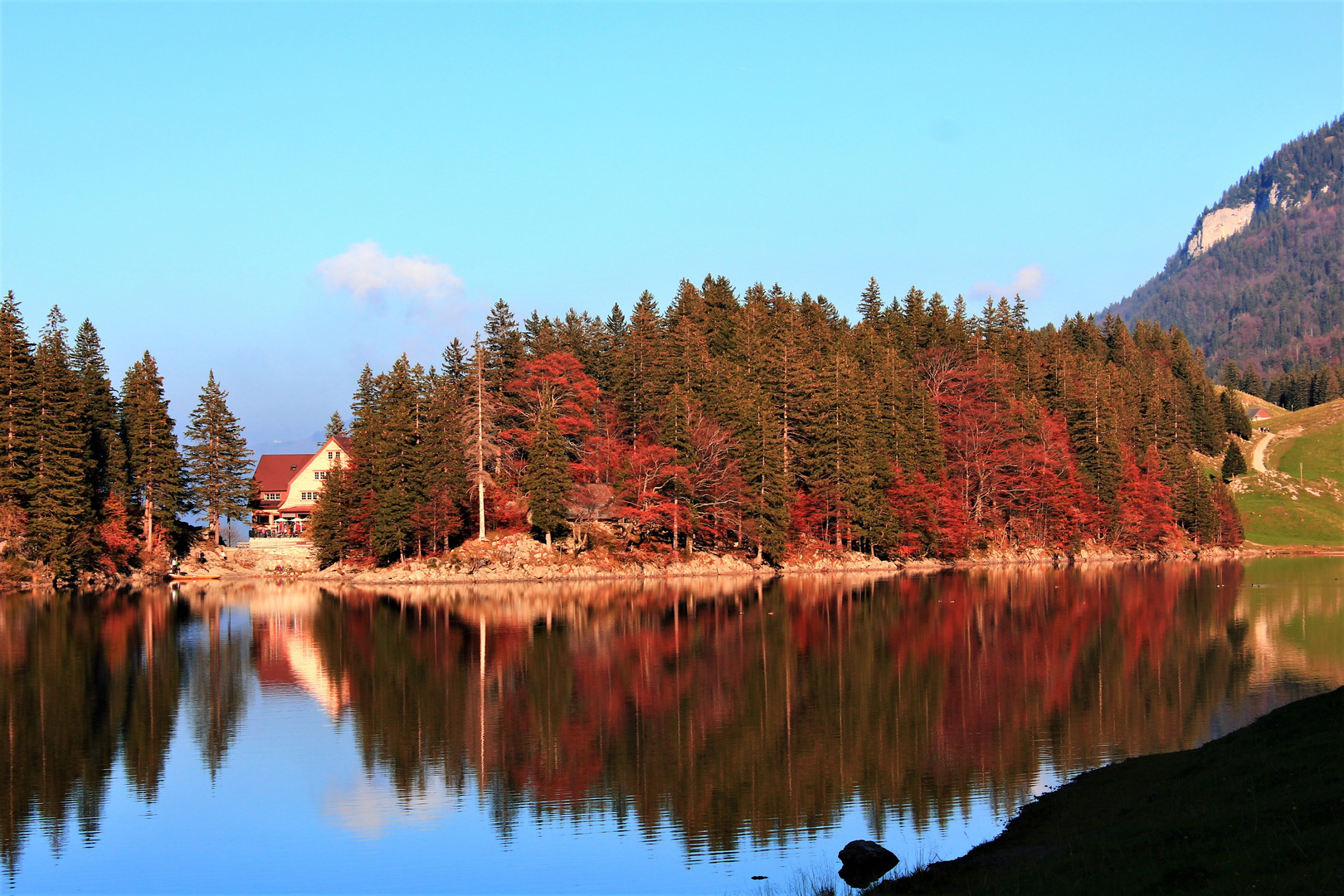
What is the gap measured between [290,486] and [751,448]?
60200mm

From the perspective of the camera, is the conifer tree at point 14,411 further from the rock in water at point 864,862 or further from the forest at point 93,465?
the rock in water at point 864,862

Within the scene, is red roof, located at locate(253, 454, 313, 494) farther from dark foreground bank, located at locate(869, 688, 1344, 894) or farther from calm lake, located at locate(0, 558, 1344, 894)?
dark foreground bank, located at locate(869, 688, 1344, 894)

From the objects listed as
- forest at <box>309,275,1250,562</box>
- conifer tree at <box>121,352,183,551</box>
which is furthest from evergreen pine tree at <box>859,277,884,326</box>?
conifer tree at <box>121,352,183,551</box>

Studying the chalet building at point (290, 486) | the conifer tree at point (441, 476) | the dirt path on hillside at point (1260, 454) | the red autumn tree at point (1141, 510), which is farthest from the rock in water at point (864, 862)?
the dirt path on hillside at point (1260, 454)

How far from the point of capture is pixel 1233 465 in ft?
441

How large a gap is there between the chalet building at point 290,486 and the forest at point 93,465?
7.16 meters

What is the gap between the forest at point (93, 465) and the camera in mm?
68812

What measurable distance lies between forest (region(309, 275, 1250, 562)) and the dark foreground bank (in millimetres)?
56182

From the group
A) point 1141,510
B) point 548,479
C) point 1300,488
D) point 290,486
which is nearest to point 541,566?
point 548,479

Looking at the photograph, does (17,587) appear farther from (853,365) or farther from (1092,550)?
(1092,550)

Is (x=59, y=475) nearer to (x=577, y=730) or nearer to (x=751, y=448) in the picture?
(x=751, y=448)

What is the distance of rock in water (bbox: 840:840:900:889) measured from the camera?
15.4 m

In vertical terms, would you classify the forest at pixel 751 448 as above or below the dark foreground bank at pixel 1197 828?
above

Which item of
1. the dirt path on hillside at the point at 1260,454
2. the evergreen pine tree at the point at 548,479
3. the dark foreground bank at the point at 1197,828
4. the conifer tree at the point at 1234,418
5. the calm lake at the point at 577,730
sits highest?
the conifer tree at the point at 1234,418
